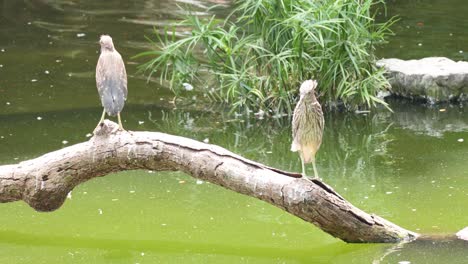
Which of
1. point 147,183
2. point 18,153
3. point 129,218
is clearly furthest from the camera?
point 18,153

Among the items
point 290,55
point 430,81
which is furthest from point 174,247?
point 430,81

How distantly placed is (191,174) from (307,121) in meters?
0.69

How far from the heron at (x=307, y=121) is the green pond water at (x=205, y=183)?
61 cm

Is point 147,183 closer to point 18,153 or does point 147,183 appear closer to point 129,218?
point 129,218

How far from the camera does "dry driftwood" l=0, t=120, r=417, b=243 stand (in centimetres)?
456

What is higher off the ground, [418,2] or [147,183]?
[418,2]

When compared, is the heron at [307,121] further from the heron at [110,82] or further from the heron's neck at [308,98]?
the heron at [110,82]

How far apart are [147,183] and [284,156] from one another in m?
1.14

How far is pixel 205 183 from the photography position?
6.16 metres

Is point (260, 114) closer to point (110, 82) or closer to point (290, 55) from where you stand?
point (290, 55)

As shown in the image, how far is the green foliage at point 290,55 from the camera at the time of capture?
7.50 meters

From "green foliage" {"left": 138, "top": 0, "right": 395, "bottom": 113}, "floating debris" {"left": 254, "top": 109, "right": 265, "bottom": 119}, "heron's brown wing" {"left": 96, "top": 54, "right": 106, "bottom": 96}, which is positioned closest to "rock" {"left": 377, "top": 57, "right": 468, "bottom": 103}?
"green foliage" {"left": 138, "top": 0, "right": 395, "bottom": 113}

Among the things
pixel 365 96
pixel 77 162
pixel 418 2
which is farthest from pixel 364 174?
pixel 418 2

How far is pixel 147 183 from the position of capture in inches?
242
